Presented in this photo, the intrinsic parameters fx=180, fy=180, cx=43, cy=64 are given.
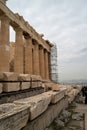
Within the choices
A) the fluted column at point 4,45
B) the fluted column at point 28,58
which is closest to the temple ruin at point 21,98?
the fluted column at point 4,45

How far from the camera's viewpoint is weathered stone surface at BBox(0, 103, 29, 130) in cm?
283

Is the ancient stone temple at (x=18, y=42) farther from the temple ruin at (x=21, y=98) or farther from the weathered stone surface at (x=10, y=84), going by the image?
the weathered stone surface at (x=10, y=84)

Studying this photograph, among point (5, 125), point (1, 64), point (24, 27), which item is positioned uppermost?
point (24, 27)

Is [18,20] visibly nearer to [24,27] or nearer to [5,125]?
[24,27]

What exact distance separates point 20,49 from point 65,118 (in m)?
10.5

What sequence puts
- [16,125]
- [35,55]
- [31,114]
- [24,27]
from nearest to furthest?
1. [16,125]
2. [31,114]
3. [24,27]
4. [35,55]

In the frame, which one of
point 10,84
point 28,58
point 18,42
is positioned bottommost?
point 10,84

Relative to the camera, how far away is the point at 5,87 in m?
4.62

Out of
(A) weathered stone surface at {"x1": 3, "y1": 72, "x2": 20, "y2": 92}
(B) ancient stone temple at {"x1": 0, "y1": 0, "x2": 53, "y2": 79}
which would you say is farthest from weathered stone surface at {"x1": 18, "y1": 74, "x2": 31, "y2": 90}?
(B) ancient stone temple at {"x1": 0, "y1": 0, "x2": 53, "y2": 79}

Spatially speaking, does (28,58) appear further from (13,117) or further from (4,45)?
(13,117)

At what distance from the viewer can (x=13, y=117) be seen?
3.10m

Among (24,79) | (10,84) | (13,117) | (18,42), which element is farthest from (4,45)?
(13,117)

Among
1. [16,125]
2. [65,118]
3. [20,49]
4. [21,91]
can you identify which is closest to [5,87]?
[21,91]

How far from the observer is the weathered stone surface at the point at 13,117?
9.27 feet
